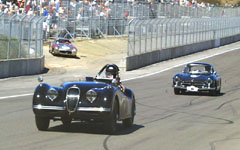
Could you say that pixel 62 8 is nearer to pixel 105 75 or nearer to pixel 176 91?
pixel 176 91

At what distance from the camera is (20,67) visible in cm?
2819

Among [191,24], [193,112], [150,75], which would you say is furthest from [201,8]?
[193,112]

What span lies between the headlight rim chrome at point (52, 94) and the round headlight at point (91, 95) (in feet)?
1.96

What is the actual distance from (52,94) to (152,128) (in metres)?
3.00

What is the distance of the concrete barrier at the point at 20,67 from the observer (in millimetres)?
26109

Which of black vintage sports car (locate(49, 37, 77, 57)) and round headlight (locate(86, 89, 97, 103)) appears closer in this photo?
round headlight (locate(86, 89, 97, 103))

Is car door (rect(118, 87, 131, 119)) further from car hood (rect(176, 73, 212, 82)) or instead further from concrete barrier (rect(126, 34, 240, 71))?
concrete barrier (rect(126, 34, 240, 71))

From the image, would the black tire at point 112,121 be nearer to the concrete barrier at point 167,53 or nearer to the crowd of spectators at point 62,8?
the crowd of spectators at point 62,8

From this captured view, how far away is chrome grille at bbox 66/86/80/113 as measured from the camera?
10656 mm

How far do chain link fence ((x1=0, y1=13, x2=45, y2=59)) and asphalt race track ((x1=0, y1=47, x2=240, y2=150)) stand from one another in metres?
4.62

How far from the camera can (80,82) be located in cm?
1134

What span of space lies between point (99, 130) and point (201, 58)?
117ft

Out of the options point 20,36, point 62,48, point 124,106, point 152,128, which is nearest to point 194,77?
point 20,36

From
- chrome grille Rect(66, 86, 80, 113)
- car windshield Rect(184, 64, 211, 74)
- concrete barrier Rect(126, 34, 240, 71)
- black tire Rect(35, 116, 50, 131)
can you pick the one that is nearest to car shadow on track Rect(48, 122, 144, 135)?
black tire Rect(35, 116, 50, 131)
